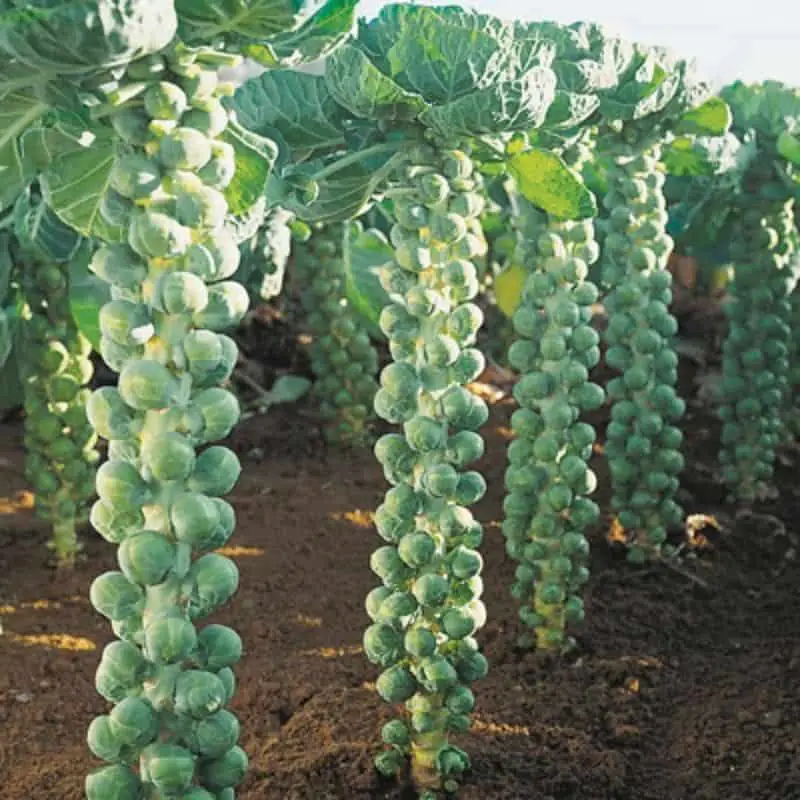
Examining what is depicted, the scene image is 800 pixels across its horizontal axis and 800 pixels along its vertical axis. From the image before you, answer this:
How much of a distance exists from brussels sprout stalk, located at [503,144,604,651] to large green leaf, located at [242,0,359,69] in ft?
4.14

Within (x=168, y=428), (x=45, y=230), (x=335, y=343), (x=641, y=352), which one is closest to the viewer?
(x=168, y=428)

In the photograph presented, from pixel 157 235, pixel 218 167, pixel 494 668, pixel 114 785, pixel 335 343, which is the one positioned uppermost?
pixel 218 167

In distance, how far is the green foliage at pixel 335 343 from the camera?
480 centimetres

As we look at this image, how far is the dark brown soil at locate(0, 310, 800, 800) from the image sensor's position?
8.85ft

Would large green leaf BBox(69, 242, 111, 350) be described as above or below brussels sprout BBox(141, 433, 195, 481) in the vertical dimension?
above

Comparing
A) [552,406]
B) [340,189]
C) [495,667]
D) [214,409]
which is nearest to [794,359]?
[552,406]

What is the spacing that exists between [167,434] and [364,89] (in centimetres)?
71

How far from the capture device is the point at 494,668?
3215mm

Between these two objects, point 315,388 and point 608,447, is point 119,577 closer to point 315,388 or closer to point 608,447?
point 608,447

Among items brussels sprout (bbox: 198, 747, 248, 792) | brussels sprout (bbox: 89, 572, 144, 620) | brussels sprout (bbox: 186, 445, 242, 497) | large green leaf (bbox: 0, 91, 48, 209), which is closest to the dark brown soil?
brussels sprout (bbox: 198, 747, 248, 792)

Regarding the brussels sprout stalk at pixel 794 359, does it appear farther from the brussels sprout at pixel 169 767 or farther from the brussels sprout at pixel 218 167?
the brussels sprout at pixel 169 767

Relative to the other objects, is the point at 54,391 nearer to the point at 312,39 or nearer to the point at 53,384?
the point at 53,384

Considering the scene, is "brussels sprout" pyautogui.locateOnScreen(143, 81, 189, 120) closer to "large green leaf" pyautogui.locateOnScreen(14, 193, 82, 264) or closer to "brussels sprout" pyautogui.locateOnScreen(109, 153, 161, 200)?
"brussels sprout" pyautogui.locateOnScreen(109, 153, 161, 200)

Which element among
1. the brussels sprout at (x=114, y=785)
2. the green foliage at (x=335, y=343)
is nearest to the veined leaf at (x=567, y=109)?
the brussels sprout at (x=114, y=785)
